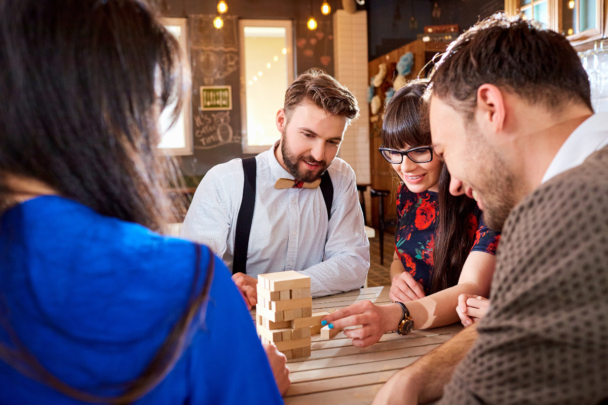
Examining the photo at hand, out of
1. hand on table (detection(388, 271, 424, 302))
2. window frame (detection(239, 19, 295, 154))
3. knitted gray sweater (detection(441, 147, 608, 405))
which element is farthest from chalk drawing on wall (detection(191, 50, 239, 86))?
knitted gray sweater (detection(441, 147, 608, 405))

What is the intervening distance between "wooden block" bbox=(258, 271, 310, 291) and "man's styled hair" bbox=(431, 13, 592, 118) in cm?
60

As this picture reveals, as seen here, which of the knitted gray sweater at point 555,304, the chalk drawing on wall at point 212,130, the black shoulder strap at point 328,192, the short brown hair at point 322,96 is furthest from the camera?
the chalk drawing on wall at point 212,130

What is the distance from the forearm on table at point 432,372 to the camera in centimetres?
102

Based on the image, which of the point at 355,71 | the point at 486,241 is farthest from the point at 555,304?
the point at 355,71

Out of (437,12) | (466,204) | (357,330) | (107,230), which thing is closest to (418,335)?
(357,330)

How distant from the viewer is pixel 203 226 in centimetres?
213

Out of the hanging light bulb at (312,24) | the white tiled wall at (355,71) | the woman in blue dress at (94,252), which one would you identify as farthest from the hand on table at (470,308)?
the hanging light bulb at (312,24)

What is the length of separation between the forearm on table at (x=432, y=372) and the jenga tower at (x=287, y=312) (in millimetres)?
317

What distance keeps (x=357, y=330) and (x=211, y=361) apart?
30.3 inches

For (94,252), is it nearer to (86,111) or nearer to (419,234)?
(86,111)

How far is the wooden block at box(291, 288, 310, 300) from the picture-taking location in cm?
124

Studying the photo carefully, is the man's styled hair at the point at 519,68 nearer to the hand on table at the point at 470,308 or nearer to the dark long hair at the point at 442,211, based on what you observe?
the hand on table at the point at 470,308

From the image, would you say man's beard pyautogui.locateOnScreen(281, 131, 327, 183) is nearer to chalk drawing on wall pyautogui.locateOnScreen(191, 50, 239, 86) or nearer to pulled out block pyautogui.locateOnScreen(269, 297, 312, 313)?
pulled out block pyautogui.locateOnScreen(269, 297, 312, 313)

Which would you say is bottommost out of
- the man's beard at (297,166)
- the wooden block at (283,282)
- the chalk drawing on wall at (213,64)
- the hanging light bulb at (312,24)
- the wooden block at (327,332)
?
the wooden block at (327,332)
